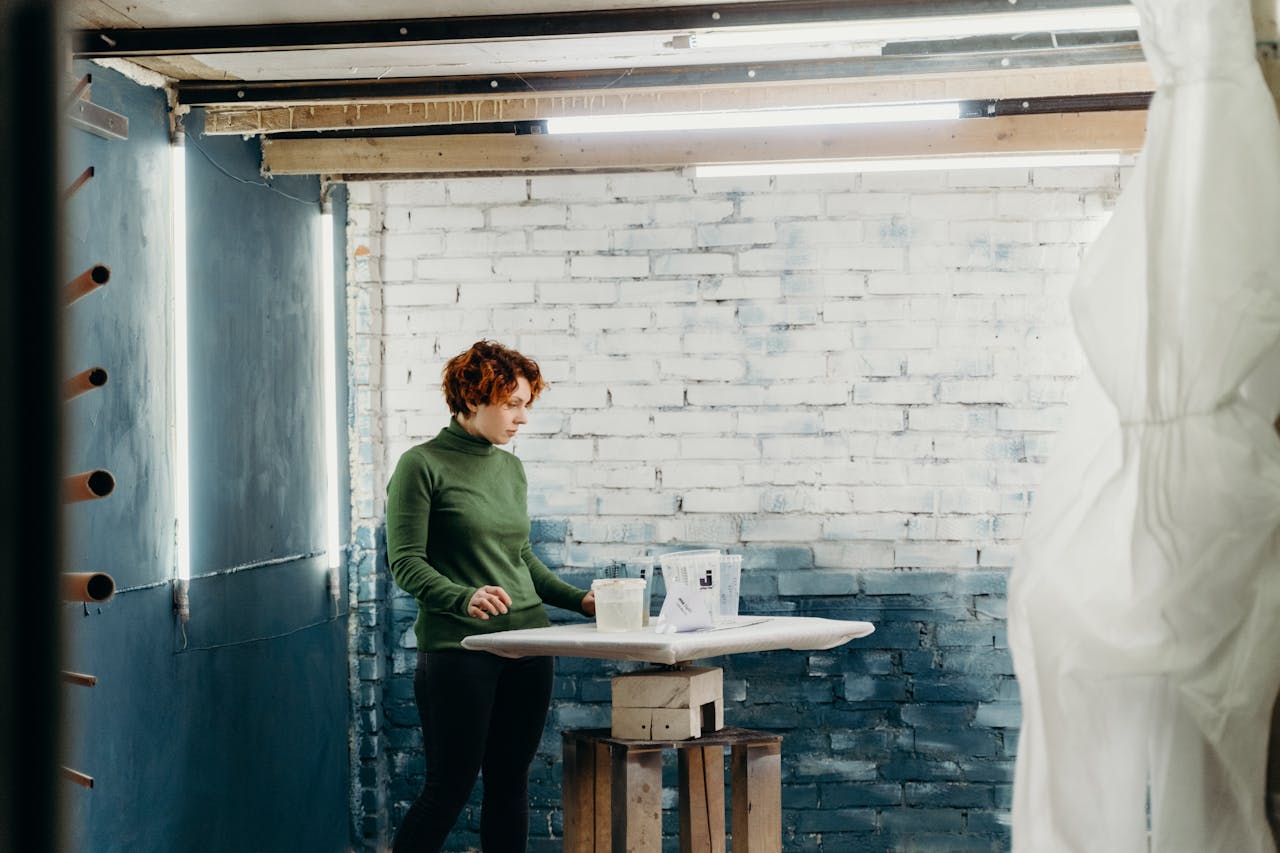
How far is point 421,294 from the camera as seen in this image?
13.5ft

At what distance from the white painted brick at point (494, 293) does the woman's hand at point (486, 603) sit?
1.32 meters

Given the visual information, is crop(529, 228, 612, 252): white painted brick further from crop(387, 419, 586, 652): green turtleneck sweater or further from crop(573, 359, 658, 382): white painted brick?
crop(387, 419, 586, 652): green turtleneck sweater

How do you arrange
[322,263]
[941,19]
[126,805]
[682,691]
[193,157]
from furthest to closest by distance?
1. [322,263]
2. [193,157]
3. [682,691]
4. [126,805]
5. [941,19]

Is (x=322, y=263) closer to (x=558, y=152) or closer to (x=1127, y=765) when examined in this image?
(x=558, y=152)

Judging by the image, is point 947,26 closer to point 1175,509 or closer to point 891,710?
point 1175,509

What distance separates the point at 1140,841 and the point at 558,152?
8.82ft

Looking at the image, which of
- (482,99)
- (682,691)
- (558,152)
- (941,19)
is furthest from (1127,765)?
(558,152)

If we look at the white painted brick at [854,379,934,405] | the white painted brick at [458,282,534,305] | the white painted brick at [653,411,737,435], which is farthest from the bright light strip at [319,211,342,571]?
the white painted brick at [854,379,934,405]

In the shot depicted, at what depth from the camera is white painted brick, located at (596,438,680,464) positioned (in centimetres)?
405

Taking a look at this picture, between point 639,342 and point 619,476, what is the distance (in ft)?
1.36

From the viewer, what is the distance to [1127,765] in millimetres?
1145

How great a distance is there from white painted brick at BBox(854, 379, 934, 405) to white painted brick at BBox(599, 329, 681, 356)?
0.57 m

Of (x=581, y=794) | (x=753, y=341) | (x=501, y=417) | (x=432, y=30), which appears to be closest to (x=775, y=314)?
(x=753, y=341)

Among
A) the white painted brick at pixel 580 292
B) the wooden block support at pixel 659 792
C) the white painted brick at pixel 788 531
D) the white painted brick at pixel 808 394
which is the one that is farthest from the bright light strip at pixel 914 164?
the wooden block support at pixel 659 792
